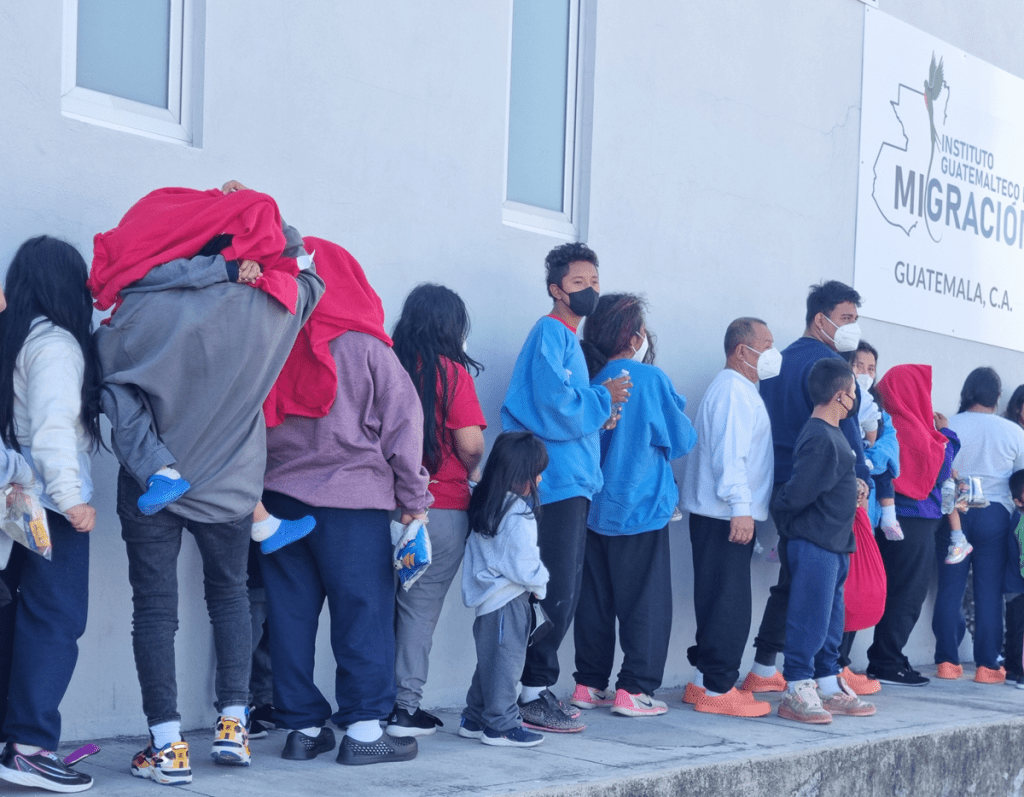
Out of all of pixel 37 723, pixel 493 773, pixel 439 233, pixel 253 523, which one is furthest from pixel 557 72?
pixel 37 723

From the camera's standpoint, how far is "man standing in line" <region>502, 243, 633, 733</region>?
449cm

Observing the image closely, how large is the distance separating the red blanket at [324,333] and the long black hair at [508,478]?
0.59m

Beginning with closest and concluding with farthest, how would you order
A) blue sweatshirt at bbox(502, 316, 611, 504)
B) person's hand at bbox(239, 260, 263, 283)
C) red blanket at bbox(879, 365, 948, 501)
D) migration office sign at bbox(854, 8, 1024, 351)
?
person's hand at bbox(239, 260, 263, 283) → blue sweatshirt at bbox(502, 316, 611, 504) → red blanket at bbox(879, 365, 948, 501) → migration office sign at bbox(854, 8, 1024, 351)

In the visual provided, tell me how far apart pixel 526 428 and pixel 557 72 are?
6.12 feet

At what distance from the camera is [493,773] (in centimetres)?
366

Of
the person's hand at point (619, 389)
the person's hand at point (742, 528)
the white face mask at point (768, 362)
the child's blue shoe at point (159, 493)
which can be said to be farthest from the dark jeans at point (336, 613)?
the white face mask at point (768, 362)

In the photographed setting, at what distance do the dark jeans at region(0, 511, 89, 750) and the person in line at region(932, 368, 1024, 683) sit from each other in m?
5.14

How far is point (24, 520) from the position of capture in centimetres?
305

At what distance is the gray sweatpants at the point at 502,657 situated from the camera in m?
4.08

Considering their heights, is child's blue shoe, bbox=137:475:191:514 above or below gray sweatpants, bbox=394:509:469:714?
above

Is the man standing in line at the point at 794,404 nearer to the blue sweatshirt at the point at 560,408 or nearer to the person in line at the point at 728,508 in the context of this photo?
the person in line at the point at 728,508

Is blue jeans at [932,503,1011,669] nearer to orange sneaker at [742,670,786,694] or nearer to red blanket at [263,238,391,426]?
orange sneaker at [742,670,786,694]

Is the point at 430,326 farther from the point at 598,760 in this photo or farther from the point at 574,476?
the point at 598,760

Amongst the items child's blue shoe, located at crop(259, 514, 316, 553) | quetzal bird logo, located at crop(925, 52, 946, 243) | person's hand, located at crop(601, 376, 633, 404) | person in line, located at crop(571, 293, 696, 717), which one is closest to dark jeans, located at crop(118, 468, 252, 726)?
child's blue shoe, located at crop(259, 514, 316, 553)
